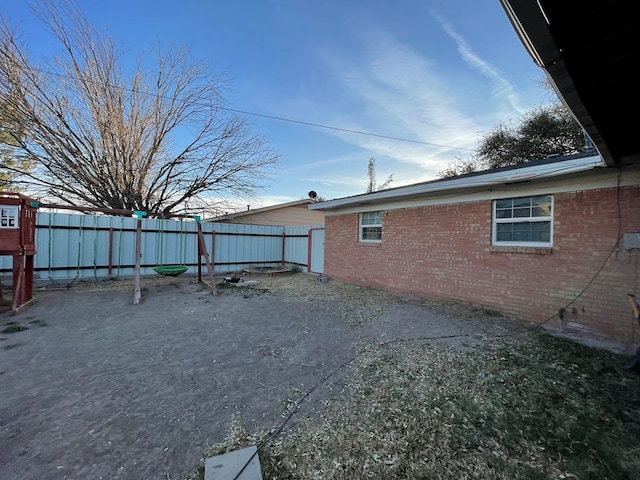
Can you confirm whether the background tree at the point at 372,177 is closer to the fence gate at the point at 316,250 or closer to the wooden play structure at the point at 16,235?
the fence gate at the point at 316,250

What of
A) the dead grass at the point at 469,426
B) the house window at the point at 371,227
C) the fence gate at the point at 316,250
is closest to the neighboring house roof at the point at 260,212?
the fence gate at the point at 316,250

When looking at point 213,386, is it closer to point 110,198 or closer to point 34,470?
point 34,470

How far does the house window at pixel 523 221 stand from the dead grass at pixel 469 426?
2.35 meters

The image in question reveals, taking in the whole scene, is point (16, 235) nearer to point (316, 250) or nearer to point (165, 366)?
point (165, 366)

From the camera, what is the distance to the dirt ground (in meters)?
1.90

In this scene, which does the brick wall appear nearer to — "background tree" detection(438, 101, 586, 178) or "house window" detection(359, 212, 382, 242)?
"house window" detection(359, 212, 382, 242)

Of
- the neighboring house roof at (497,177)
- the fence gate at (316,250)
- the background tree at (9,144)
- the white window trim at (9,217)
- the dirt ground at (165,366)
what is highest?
the background tree at (9,144)

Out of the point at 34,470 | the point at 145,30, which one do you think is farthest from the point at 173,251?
the point at 34,470

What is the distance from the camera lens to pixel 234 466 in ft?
5.65

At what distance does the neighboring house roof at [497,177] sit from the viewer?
13.6 ft

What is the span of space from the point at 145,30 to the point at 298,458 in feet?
40.2

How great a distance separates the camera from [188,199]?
13.3 metres

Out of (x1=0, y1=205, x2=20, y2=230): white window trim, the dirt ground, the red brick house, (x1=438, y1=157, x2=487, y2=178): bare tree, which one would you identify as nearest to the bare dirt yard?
the dirt ground

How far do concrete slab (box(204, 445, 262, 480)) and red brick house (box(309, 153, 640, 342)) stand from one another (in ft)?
17.2
